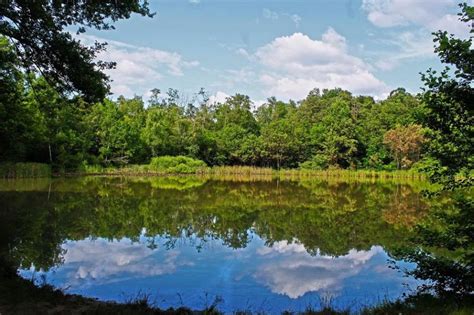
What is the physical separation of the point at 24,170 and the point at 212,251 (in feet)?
96.9

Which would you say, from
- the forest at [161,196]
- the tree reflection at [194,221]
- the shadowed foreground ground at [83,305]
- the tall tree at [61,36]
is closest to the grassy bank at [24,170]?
the forest at [161,196]

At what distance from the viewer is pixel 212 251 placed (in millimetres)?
11141

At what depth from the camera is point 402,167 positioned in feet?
173

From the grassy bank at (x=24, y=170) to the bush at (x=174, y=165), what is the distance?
537 inches

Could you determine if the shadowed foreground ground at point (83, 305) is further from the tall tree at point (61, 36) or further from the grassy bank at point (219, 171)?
the grassy bank at point (219, 171)

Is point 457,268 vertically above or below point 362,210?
above

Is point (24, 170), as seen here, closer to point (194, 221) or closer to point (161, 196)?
point (161, 196)

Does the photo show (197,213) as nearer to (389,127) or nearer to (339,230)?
(339,230)

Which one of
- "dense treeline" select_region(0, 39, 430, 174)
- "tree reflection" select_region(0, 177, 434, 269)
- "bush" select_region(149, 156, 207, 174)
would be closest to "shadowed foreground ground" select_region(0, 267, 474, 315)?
"tree reflection" select_region(0, 177, 434, 269)

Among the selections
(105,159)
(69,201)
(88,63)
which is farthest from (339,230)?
(105,159)

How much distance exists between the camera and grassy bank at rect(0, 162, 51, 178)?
106ft

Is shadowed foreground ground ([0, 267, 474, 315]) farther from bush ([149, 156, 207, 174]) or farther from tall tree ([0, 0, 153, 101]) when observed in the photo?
bush ([149, 156, 207, 174])

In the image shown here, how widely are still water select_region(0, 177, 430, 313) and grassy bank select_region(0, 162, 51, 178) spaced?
1435 cm

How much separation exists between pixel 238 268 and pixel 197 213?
8.00 metres
